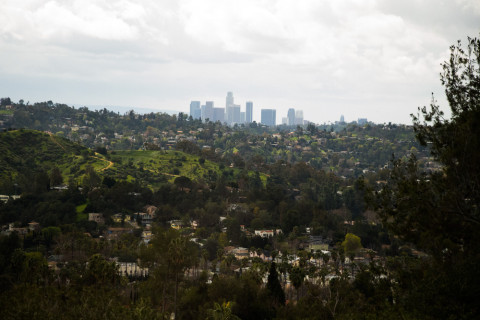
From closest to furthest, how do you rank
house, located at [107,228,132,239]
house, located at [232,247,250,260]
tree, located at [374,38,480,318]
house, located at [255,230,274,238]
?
tree, located at [374,38,480,318]
house, located at [232,247,250,260]
house, located at [107,228,132,239]
house, located at [255,230,274,238]

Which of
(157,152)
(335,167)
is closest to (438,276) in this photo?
(157,152)

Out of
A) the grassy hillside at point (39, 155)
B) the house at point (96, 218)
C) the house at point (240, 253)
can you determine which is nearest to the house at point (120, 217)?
the house at point (96, 218)

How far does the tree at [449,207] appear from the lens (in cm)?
1295

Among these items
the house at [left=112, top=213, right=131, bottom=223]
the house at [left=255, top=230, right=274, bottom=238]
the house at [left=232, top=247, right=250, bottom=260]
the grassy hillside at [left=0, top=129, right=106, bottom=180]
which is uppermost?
the grassy hillside at [left=0, top=129, right=106, bottom=180]

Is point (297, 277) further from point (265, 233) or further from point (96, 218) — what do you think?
point (96, 218)

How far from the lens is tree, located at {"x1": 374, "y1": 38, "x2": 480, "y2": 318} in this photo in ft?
42.5

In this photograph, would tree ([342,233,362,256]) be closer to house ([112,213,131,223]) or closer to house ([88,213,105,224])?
house ([112,213,131,223])

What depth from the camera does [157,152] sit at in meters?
116

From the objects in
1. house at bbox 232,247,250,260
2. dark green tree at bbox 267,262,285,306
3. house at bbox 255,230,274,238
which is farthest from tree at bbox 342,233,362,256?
dark green tree at bbox 267,262,285,306

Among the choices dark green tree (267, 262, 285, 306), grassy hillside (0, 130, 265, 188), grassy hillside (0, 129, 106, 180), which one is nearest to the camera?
dark green tree (267, 262, 285, 306)

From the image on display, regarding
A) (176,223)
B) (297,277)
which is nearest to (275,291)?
(297,277)

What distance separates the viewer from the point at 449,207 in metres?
13.1

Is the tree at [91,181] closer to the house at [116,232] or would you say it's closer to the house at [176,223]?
the house at [116,232]

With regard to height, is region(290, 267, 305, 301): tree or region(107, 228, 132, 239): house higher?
region(290, 267, 305, 301): tree
